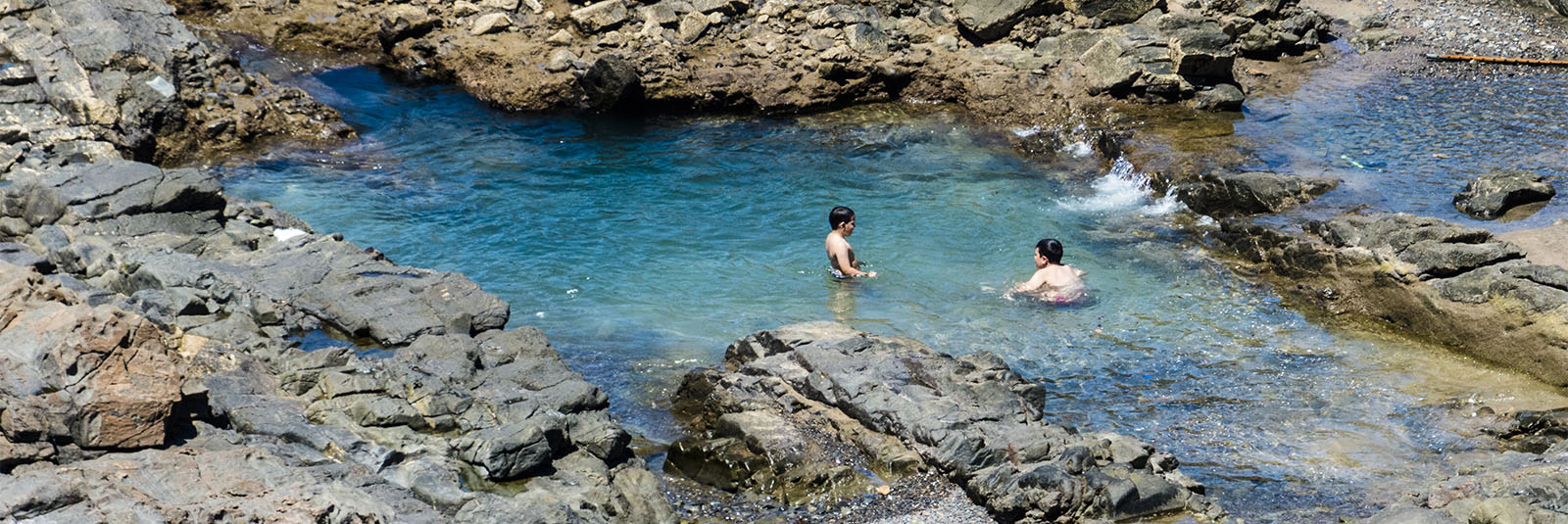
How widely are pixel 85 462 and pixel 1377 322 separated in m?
9.48

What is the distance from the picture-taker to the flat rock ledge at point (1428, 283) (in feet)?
31.2

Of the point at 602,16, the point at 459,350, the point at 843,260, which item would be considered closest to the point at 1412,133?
the point at 843,260

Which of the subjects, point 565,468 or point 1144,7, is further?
point 1144,7

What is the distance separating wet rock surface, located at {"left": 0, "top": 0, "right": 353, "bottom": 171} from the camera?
43.2ft

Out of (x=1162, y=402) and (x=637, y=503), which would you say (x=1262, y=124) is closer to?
(x=1162, y=402)

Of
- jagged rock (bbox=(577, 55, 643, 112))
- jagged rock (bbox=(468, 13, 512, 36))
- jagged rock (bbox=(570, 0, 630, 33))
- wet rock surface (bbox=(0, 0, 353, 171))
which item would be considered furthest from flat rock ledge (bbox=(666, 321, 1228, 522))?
jagged rock (bbox=(468, 13, 512, 36))

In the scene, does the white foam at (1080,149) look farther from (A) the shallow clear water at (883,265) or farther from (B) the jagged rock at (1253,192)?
(B) the jagged rock at (1253,192)

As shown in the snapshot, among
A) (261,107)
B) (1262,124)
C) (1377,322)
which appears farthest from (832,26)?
(1377,322)

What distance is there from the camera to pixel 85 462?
6.06m

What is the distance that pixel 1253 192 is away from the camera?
12578 mm

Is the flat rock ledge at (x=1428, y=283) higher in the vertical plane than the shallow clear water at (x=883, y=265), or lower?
higher

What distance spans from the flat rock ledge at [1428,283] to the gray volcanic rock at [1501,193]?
1.01 meters

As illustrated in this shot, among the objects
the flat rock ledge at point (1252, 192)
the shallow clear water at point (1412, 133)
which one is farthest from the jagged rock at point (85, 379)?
the shallow clear water at point (1412, 133)

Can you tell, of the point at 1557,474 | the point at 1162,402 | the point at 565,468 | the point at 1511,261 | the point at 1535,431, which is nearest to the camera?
the point at 1557,474
